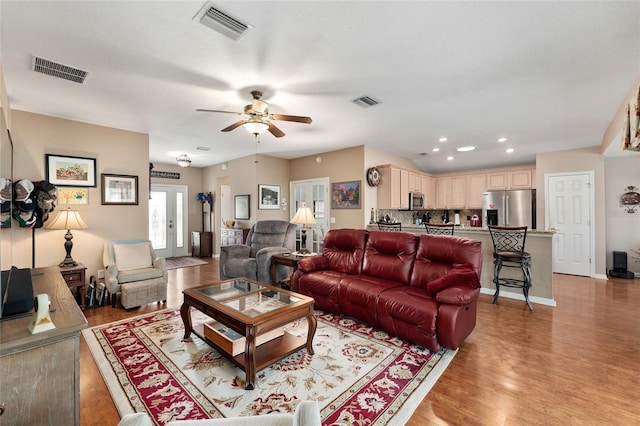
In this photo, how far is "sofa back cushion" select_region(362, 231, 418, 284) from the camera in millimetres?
3215

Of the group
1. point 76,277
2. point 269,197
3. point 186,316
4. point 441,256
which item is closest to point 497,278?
point 441,256

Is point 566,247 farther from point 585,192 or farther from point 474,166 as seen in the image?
point 474,166

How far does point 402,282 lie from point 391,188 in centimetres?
297

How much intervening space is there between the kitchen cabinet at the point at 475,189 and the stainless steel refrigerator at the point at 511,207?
1.30ft

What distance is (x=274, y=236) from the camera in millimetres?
4977

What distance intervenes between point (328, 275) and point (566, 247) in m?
5.49

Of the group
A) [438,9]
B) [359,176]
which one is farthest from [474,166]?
[438,9]

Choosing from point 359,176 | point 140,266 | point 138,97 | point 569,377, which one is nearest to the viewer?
point 569,377

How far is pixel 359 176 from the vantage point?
5.66 m

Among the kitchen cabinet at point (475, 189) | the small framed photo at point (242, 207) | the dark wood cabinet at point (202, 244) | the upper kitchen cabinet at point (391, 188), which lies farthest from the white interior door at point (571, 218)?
the dark wood cabinet at point (202, 244)

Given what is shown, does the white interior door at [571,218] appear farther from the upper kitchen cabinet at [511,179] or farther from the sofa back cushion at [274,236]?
the sofa back cushion at [274,236]

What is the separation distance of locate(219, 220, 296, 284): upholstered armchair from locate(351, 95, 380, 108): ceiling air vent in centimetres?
244

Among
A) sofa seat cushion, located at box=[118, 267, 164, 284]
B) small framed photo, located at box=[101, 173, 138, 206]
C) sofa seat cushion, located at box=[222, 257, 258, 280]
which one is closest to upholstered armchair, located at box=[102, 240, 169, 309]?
sofa seat cushion, located at box=[118, 267, 164, 284]

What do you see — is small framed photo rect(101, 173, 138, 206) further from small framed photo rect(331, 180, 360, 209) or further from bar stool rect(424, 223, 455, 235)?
bar stool rect(424, 223, 455, 235)
